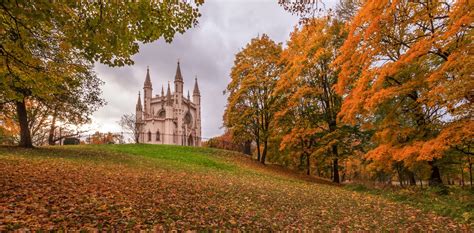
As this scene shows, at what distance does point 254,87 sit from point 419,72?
1361cm

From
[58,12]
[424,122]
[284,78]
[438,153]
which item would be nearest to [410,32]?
[424,122]

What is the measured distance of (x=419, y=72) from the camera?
11.4 m

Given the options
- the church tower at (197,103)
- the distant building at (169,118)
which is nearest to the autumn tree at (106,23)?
the distant building at (169,118)

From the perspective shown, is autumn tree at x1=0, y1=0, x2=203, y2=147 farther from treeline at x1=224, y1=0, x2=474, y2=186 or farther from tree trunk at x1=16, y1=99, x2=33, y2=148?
tree trunk at x1=16, y1=99, x2=33, y2=148

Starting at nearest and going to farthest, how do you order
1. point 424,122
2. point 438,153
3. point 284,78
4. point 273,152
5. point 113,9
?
1. point 113,9
2. point 438,153
3. point 424,122
4. point 284,78
5. point 273,152

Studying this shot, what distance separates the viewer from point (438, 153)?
8.45 meters

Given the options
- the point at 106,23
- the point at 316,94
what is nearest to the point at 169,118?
the point at 316,94

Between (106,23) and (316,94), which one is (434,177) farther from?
(106,23)

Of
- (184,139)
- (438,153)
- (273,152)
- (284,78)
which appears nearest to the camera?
(438,153)

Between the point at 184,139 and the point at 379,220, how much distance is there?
55.7 m

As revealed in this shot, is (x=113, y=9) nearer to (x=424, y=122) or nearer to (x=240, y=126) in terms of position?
(x=424, y=122)

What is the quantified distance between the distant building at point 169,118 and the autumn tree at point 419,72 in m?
48.4

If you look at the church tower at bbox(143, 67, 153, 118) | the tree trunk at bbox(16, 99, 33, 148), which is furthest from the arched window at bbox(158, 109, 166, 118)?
the tree trunk at bbox(16, 99, 33, 148)

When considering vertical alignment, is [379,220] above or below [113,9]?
below
